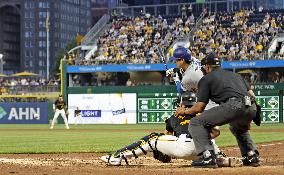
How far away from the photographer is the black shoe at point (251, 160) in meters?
11.0

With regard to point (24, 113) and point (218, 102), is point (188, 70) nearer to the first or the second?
point (218, 102)

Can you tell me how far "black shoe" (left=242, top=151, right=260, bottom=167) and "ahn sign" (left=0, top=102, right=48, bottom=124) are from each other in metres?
37.7

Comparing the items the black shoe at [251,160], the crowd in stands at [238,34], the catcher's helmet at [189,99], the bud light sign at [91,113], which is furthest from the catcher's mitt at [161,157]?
the crowd in stands at [238,34]

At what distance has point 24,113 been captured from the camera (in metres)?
48.8

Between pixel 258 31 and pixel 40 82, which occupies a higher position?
pixel 258 31

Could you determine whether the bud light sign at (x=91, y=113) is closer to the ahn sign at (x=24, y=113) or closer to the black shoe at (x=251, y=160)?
the ahn sign at (x=24, y=113)

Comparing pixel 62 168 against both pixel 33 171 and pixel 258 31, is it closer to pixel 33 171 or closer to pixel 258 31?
pixel 33 171

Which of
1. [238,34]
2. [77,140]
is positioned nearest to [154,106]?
[238,34]

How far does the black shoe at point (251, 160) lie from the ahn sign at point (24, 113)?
37.7 m

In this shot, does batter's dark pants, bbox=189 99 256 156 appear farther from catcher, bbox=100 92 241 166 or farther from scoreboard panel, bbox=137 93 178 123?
scoreboard panel, bbox=137 93 178 123

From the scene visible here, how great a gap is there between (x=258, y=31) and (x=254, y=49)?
2.58 metres

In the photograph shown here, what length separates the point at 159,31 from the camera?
54969 mm

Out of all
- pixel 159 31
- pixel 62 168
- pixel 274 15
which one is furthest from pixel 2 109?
pixel 62 168

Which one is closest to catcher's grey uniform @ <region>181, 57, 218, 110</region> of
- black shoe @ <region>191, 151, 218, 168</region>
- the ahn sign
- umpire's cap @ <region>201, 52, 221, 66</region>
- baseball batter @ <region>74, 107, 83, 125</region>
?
umpire's cap @ <region>201, 52, 221, 66</region>
